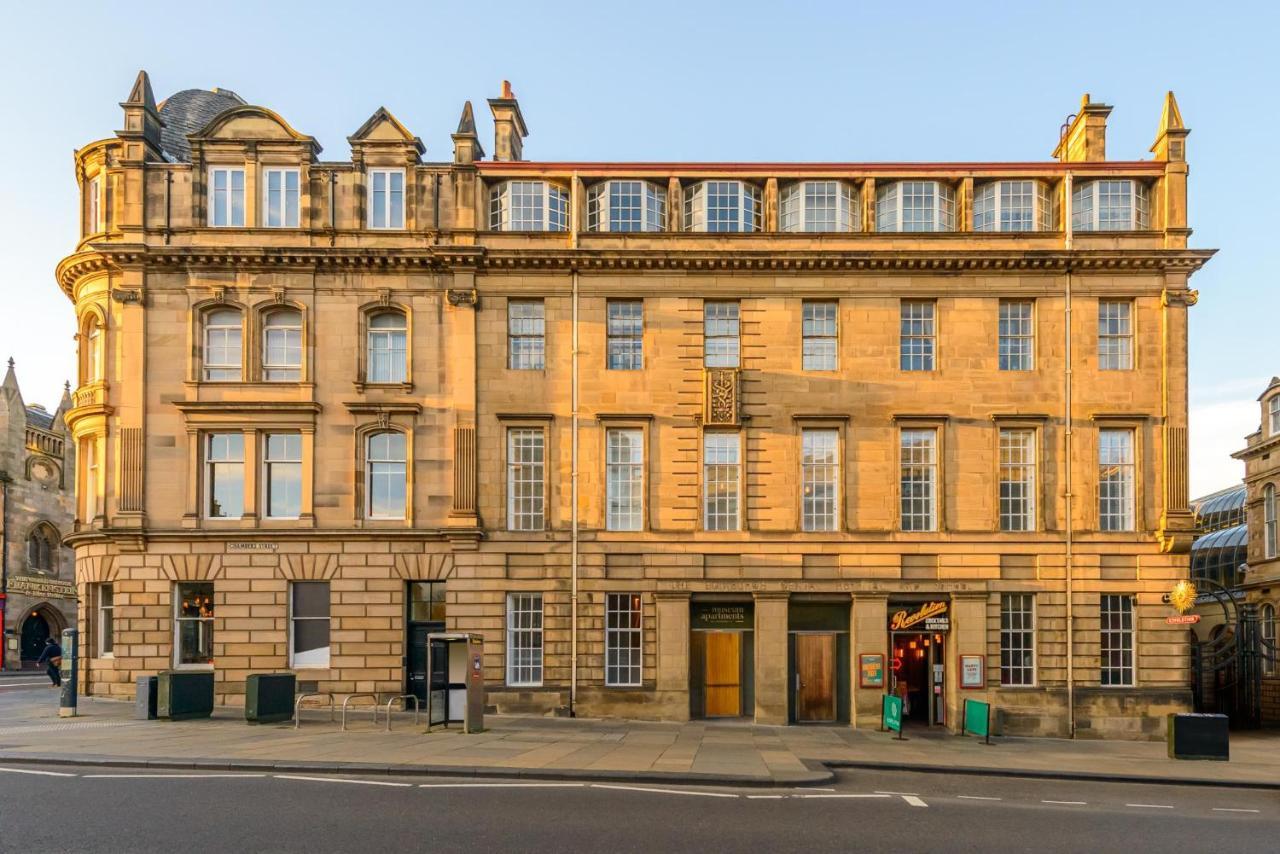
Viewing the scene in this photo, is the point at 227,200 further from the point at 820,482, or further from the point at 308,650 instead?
the point at 820,482

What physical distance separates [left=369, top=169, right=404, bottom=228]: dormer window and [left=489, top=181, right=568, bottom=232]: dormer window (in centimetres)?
255

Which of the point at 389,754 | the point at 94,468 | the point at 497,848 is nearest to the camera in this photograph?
the point at 497,848

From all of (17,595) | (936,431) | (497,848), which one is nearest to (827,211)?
(936,431)

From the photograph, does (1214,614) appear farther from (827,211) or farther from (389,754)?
(389,754)

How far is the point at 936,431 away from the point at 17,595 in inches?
2066

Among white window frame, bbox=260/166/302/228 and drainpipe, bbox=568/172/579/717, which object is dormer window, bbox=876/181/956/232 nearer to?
drainpipe, bbox=568/172/579/717

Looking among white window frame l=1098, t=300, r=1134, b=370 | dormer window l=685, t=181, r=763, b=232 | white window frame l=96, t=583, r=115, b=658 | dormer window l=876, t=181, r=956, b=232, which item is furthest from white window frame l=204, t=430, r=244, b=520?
white window frame l=1098, t=300, r=1134, b=370

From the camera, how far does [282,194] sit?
2925cm

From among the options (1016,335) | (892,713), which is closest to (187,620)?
(892,713)

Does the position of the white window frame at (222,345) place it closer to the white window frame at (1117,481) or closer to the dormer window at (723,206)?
the dormer window at (723,206)

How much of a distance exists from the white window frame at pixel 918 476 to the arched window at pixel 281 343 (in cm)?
1696

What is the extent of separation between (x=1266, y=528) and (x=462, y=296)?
34.9 m

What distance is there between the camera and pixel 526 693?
27.8m

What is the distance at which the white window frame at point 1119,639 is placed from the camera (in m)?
28.0
